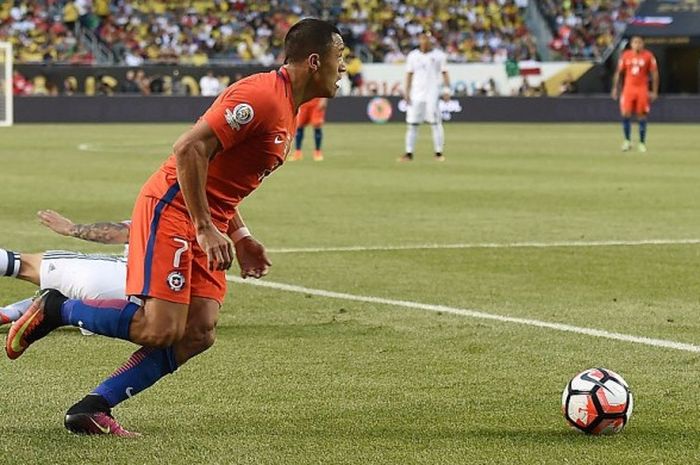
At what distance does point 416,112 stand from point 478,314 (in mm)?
19602

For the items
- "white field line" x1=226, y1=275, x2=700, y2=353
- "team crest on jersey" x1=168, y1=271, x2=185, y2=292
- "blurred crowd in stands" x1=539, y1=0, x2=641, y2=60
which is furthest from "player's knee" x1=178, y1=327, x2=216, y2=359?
"blurred crowd in stands" x1=539, y1=0, x2=641, y2=60

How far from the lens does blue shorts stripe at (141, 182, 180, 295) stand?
19.5ft

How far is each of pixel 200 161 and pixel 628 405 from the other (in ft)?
6.51

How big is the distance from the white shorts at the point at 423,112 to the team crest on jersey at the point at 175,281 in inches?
891

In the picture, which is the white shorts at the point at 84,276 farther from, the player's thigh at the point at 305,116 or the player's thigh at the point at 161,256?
the player's thigh at the point at 305,116

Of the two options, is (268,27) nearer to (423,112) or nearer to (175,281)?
(423,112)

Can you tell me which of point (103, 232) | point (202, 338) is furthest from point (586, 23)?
point (202, 338)

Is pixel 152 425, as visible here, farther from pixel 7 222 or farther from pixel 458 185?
pixel 458 185

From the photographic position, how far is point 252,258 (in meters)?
6.44

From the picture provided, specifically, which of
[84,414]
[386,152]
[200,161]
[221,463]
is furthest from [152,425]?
[386,152]

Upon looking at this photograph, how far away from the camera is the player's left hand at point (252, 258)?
6.43 meters

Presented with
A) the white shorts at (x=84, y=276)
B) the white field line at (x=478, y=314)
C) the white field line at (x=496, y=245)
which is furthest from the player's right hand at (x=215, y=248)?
the white field line at (x=496, y=245)

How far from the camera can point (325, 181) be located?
22734 mm

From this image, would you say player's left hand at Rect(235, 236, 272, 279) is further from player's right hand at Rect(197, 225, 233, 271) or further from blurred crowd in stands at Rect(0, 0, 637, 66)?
blurred crowd in stands at Rect(0, 0, 637, 66)
